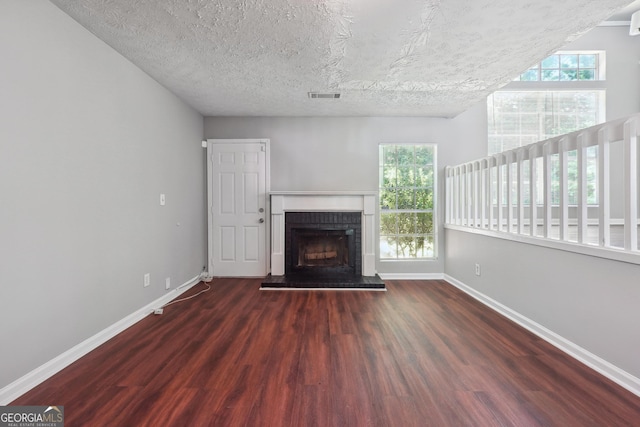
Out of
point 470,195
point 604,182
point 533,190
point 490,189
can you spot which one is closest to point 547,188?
point 533,190

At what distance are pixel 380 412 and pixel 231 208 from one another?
11.1 feet

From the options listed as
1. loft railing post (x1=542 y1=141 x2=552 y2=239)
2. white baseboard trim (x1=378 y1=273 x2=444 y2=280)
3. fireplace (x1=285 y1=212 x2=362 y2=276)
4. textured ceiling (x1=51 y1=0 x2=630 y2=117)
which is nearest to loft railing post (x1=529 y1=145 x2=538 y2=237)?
loft railing post (x1=542 y1=141 x2=552 y2=239)

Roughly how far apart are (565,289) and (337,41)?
2704mm

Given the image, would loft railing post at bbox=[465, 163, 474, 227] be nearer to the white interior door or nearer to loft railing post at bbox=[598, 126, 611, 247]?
loft railing post at bbox=[598, 126, 611, 247]

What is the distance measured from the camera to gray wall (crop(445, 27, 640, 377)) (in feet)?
5.24

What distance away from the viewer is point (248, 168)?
159 inches

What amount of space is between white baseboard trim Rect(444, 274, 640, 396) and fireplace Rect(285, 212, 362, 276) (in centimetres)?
179

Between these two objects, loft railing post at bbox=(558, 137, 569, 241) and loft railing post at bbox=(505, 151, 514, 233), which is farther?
loft railing post at bbox=(505, 151, 514, 233)

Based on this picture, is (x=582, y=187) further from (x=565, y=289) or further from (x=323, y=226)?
(x=323, y=226)

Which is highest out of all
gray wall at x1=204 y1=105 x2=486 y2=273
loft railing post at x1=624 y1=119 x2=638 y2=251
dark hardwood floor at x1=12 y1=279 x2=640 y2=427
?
gray wall at x1=204 y1=105 x2=486 y2=273

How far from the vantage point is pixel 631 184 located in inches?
64.0

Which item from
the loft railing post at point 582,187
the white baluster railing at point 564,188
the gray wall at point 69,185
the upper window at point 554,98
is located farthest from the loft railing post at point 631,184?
the gray wall at point 69,185

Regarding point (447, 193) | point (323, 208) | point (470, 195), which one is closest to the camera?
point (470, 195)

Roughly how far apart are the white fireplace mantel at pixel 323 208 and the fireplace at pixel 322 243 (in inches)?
3.3
